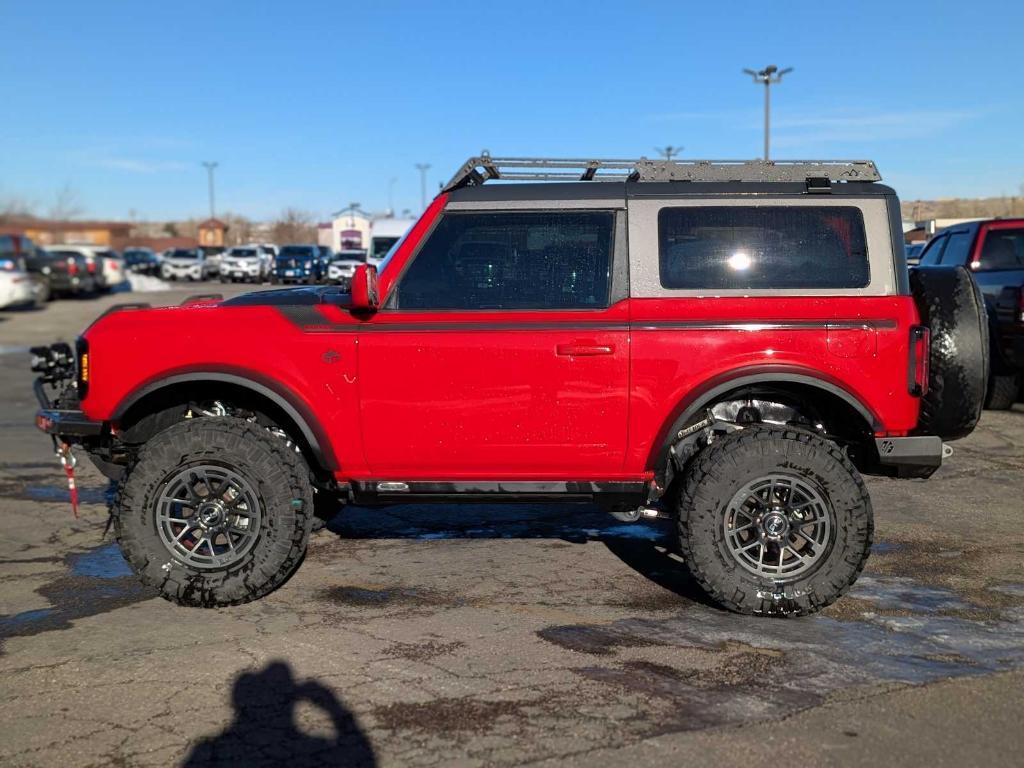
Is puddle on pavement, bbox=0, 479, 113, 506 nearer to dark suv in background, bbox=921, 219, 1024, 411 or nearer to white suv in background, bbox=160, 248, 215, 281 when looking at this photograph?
dark suv in background, bbox=921, 219, 1024, 411

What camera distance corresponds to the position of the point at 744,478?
15.3 feet

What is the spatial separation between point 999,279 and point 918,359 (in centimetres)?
626

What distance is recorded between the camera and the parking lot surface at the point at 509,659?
340 centimetres

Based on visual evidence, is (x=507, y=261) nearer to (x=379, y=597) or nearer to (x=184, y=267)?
(x=379, y=597)

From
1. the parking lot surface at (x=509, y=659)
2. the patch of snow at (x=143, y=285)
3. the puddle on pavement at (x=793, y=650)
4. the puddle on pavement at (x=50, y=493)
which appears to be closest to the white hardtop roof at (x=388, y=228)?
the patch of snow at (x=143, y=285)

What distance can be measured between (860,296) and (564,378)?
4.79 feet

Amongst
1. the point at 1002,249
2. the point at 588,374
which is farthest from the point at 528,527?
the point at 1002,249

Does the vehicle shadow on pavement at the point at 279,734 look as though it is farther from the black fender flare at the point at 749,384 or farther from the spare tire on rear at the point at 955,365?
the spare tire on rear at the point at 955,365

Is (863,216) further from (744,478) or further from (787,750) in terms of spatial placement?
(787,750)

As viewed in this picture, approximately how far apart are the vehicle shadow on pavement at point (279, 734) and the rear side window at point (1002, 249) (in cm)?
936

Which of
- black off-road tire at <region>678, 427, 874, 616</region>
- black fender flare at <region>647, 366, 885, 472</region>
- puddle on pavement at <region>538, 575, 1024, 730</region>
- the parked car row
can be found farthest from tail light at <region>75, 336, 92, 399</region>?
the parked car row

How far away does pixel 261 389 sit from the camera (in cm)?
481

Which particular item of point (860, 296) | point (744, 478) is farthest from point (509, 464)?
point (860, 296)

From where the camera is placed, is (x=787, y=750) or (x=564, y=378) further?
(x=564, y=378)
